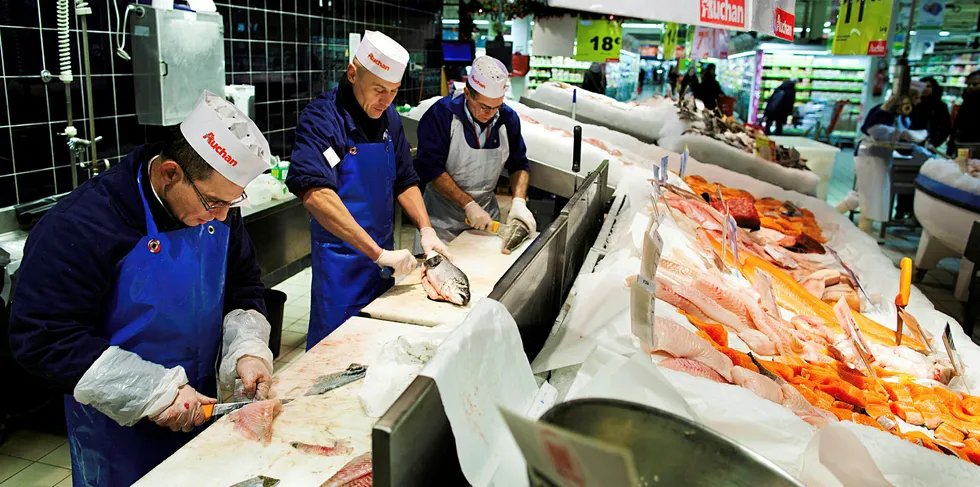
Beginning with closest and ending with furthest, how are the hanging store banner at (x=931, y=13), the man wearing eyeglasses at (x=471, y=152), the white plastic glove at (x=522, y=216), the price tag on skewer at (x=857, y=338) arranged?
1. the price tag on skewer at (x=857, y=338)
2. the white plastic glove at (x=522, y=216)
3. the man wearing eyeglasses at (x=471, y=152)
4. the hanging store banner at (x=931, y=13)

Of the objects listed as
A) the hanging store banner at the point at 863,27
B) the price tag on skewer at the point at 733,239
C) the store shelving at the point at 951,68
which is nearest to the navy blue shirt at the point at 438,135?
the price tag on skewer at the point at 733,239

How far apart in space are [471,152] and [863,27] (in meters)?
7.60

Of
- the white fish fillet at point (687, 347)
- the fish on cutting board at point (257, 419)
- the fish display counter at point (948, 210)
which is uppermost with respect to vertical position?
the white fish fillet at point (687, 347)

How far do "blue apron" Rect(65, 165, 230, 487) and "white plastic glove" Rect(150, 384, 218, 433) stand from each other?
0.19 metres

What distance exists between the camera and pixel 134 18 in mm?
4168

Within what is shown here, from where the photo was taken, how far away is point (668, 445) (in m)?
0.97

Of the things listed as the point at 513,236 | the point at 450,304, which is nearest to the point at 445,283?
the point at 450,304

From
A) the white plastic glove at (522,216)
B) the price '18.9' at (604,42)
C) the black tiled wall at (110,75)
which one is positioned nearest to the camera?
the black tiled wall at (110,75)

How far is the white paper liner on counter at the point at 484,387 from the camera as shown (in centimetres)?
112

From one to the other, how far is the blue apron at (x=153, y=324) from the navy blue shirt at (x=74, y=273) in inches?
1.6

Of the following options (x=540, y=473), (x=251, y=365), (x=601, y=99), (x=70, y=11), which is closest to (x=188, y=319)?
(x=251, y=365)

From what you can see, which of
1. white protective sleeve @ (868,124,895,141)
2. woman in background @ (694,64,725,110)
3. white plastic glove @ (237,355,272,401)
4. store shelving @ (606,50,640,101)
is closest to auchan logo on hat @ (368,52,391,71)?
white plastic glove @ (237,355,272,401)

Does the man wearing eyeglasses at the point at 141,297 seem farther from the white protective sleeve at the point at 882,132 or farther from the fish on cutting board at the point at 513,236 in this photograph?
the white protective sleeve at the point at 882,132

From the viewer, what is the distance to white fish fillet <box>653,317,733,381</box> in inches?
74.2
